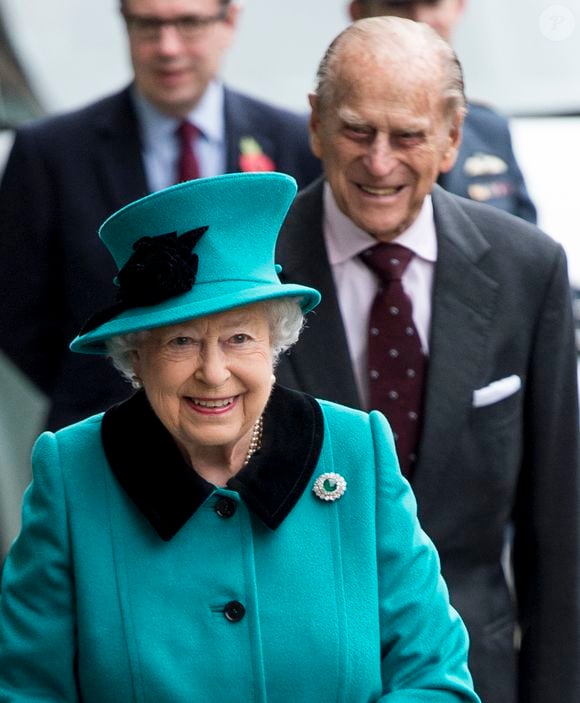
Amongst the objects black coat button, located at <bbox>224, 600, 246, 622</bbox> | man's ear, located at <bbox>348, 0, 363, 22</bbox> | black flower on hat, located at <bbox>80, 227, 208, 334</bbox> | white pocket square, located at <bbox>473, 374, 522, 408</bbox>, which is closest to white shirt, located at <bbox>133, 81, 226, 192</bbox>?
man's ear, located at <bbox>348, 0, 363, 22</bbox>

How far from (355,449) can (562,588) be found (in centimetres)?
104

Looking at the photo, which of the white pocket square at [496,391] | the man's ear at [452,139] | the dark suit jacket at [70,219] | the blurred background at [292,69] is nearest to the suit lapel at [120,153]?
the dark suit jacket at [70,219]

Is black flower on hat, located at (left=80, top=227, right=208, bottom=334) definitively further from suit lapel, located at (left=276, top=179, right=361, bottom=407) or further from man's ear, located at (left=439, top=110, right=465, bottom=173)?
man's ear, located at (left=439, top=110, right=465, bottom=173)

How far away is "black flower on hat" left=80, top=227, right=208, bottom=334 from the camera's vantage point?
284cm

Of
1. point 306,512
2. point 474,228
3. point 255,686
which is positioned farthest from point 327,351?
point 255,686

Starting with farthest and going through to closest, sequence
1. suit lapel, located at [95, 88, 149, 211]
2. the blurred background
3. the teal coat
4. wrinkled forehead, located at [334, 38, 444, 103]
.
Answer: the blurred background → suit lapel, located at [95, 88, 149, 211] → wrinkled forehead, located at [334, 38, 444, 103] → the teal coat

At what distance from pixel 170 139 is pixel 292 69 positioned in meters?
1.73

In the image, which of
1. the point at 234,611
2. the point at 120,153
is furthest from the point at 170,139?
the point at 234,611

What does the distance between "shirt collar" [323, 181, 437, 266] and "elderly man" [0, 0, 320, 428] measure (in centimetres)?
98

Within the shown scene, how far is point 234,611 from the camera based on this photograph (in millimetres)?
2963

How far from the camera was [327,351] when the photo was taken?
3652 millimetres

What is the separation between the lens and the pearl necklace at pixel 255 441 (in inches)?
121

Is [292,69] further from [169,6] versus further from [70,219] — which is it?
[70,219]

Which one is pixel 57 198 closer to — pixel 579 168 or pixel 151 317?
pixel 151 317
